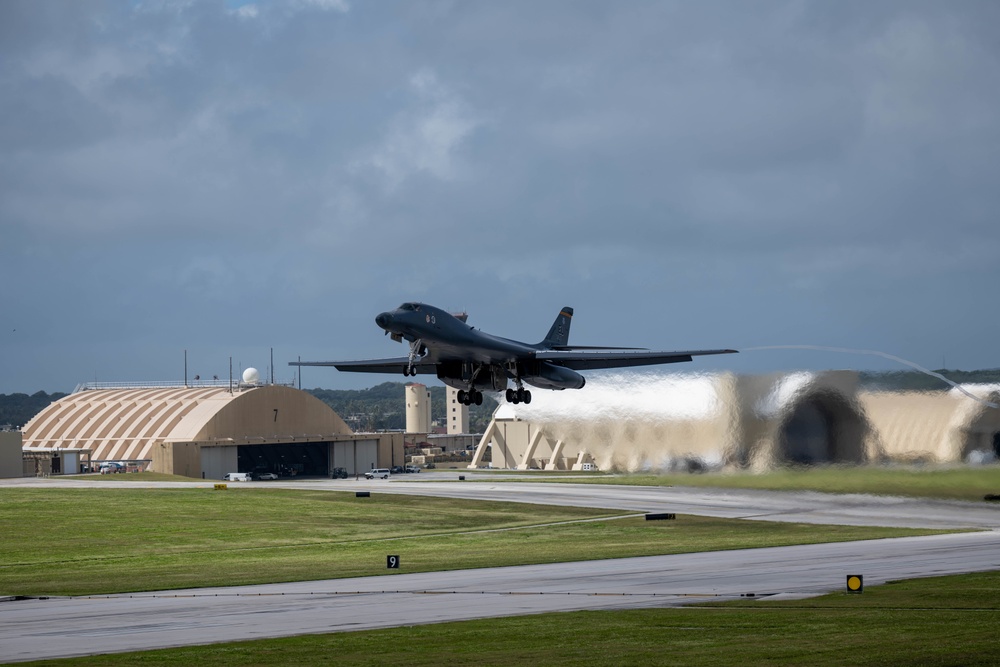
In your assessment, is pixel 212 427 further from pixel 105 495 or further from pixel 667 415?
pixel 667 415

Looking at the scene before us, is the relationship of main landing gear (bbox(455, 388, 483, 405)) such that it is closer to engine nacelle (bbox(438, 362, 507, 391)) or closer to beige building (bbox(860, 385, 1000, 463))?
engine nacelle (bbox(438, 362, 507, 391))

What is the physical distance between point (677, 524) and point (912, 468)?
48.9ft

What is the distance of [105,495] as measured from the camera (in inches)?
3029

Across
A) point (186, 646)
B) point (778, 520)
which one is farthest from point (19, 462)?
point (186, 646)

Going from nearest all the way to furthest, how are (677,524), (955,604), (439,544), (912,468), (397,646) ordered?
(397,646), (955,604), (912,468), (439,544), (677,524)

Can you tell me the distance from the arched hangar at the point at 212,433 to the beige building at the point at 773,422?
221ft

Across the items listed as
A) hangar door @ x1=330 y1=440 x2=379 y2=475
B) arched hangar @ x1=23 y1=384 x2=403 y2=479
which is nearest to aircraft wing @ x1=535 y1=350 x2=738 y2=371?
arched hangar @ x1=23 y1=384 x2=403 y2=479

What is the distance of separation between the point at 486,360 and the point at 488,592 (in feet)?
65.7

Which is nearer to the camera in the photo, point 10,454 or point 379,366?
point 379,366

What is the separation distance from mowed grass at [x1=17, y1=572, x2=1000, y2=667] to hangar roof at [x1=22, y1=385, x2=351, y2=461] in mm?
101743

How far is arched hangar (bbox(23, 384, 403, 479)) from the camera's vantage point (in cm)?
12406

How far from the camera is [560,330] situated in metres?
63.9

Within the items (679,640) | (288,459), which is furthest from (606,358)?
(288,459)

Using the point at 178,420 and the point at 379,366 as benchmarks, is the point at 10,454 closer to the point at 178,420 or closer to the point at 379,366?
the point at 178,420
